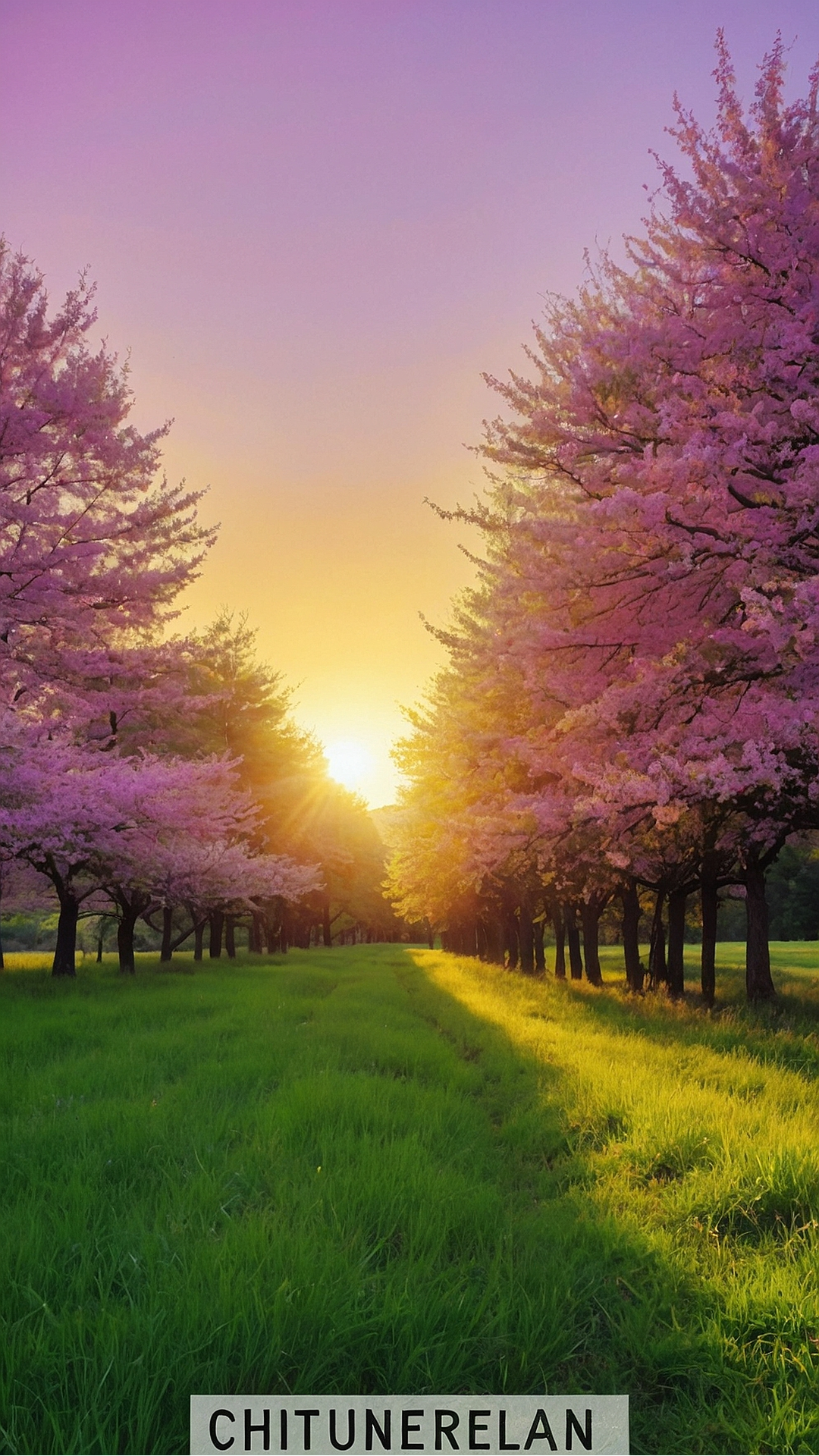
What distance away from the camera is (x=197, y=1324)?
2826 millimetres

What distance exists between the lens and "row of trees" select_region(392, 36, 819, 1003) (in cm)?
817

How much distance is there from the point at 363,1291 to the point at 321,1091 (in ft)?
10.2

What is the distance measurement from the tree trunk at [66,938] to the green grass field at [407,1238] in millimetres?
9800

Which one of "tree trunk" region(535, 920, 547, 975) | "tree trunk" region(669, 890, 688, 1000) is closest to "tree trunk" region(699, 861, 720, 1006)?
"tree trunk" region(669, 890, 688, 1000)

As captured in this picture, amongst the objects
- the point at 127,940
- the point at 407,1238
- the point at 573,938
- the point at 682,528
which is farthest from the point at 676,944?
the point at 407,1238

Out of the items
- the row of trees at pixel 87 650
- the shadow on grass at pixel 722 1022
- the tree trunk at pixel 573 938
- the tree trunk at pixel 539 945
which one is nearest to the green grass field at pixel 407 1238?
the shadow on grass at pixel 722 1022

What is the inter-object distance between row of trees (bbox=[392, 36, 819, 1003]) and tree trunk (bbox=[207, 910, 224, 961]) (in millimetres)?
21881

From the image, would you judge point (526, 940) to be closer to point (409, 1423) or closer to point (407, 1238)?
point (407, 1238)

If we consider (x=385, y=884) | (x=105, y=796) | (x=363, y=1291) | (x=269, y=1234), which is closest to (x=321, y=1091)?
(x=269, y=1234)

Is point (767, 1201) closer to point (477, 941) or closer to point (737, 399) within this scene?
point (737, 399)

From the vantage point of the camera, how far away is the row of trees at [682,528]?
322 inches

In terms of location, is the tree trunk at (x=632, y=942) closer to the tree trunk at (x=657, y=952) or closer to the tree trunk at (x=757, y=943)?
the tree trunk at (x=657, y=952)

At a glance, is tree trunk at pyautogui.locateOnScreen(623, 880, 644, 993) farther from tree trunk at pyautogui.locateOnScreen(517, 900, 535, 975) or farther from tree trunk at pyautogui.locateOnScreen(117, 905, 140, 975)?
tree trunk at pyautogui.locateOnScreen(117, 905, 140, 975)

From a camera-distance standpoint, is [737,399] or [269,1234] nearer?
[269,1234]
